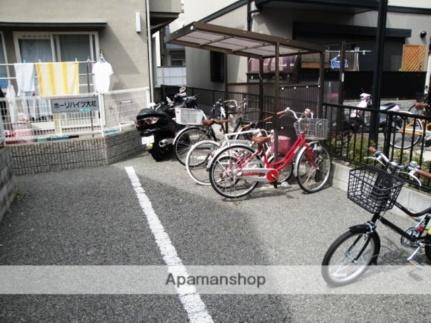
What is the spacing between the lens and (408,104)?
37.0ft

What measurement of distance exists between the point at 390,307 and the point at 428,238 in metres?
0.74

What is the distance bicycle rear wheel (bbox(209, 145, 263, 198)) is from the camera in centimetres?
478

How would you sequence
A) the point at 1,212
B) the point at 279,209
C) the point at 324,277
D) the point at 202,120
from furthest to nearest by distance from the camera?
the point at 202,120, the point at 279,209, the point at 1,212, the point at 324,277

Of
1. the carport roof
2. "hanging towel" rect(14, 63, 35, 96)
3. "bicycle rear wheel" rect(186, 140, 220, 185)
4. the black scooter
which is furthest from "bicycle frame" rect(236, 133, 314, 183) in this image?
"hanging towel" rect(14, 63, 35, 96)

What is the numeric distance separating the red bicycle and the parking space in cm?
19

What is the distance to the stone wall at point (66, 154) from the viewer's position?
19.7 ft

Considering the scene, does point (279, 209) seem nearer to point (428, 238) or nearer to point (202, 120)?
point (428, 238)

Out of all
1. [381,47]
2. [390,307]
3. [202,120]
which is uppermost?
[381,47]

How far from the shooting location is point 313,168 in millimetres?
5223

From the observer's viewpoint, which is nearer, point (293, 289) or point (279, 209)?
point (293, 289)

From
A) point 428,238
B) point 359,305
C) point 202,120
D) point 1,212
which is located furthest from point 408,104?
point 1,212

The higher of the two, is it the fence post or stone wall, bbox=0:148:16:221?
the fence post

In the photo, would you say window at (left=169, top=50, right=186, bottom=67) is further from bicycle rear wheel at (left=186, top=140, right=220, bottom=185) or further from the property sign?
bicycle rear wheel at (left=186, top=140, right=220, bottom=185)

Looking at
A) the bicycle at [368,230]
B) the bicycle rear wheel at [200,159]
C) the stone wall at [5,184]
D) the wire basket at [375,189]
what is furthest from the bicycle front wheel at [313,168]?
the stone wall at [5,184]
